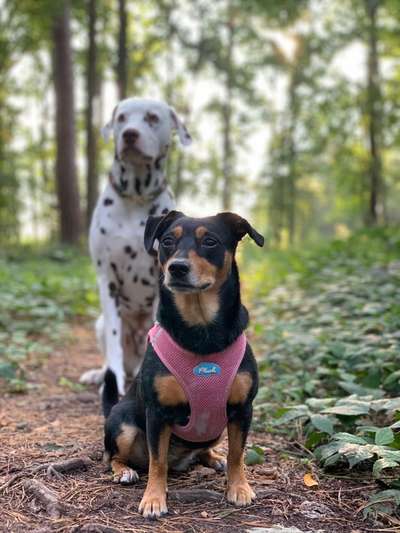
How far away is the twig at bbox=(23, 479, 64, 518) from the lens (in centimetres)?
278

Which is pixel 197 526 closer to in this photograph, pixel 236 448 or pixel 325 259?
pixel 236 448

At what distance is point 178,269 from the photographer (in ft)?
9.27

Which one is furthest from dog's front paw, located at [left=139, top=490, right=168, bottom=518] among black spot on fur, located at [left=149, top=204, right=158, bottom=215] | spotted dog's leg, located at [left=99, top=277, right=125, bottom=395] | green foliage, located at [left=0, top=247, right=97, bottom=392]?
black spot on fur, located at [left=149, top=204, right=158, bottom=215]

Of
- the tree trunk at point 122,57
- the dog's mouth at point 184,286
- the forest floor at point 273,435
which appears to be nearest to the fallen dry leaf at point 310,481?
the forest floor at point 273,435

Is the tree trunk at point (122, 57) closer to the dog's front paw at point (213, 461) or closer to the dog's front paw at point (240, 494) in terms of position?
the dog's front paw at point (213, 461)

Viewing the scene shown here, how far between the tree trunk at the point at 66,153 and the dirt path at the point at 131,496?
44.7 ft

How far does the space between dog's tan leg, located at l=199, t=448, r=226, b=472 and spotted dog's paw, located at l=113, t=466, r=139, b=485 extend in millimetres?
521

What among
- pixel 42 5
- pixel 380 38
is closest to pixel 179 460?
pixel 42 5

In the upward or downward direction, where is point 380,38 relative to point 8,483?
upward

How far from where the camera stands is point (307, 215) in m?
54.1

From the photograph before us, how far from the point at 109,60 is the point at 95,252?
20914 millimetres

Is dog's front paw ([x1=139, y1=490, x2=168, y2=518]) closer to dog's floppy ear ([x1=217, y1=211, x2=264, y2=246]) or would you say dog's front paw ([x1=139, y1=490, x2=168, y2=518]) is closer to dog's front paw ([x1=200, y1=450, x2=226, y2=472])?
dog's front paw ([x1=200, y1=450, x2=226, y2=472])

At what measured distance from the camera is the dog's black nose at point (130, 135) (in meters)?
4.79

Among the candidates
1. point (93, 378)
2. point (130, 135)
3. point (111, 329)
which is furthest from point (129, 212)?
point (93, 378)
